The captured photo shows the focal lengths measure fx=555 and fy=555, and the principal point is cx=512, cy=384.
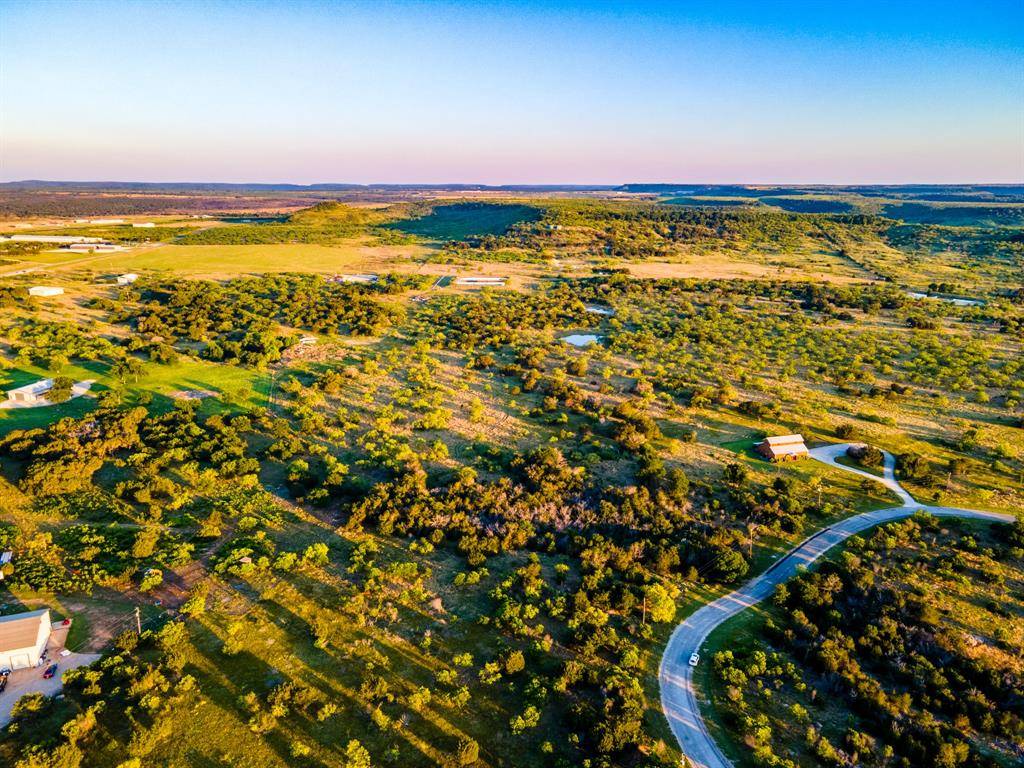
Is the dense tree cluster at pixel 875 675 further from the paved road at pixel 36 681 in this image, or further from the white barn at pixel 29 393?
the white barn at pixel 29 393

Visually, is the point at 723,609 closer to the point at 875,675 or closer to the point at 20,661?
the point at 875,675

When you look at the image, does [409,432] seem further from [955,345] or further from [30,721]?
[955,345]

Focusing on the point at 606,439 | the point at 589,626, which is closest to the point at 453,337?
the point at 606,439

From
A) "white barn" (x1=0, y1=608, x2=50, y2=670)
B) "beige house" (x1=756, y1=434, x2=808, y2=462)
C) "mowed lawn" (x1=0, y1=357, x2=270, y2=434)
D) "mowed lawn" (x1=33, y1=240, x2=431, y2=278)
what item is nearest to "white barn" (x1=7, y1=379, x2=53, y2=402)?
"mowed lawn" (x1=0, y1=357, x2=270, y2=434)

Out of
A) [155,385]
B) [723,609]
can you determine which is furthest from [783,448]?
[155,385]

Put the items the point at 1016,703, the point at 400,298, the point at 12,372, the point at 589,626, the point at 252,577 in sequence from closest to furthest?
the point at 1016,703
the point at 589,626
the point at 252,577
the point at 12,372
the point at 400,298
